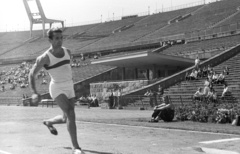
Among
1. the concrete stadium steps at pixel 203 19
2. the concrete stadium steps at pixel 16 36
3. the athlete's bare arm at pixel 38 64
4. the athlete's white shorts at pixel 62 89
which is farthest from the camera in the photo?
the concrete stadium steps at pixel 16 36

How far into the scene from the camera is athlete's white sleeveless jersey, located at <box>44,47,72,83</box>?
6.67m

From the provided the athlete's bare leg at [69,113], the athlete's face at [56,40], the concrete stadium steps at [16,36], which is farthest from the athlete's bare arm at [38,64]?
the concrete stadium steps at [16,36]

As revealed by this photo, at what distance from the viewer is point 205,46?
36.4 meters

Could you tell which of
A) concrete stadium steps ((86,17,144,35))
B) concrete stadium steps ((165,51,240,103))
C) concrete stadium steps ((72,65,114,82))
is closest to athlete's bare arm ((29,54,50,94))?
concrete stadium steps ((165,51,240,103))

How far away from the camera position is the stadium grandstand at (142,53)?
29.0m

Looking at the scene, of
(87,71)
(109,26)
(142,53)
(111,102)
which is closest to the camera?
(111,102)

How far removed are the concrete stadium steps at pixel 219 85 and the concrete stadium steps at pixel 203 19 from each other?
1957 centimetres

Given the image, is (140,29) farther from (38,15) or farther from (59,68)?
(59,68)

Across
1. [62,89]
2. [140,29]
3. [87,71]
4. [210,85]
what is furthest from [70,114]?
[140,29]

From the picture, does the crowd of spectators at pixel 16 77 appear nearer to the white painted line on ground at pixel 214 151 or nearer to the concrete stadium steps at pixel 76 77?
the concrete stadium steps at pixel 76 77

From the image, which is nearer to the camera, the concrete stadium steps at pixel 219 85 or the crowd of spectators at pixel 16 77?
the concrete stadium steps at pixel 219 85

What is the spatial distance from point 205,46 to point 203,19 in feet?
55.2

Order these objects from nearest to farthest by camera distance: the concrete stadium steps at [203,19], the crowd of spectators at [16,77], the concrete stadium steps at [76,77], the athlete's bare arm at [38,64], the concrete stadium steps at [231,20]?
1. the athlete's bare arm at [38,64]
2. the concrete stadium steps at [76,77]
3. the concrete stadium steps at [231,20]
4. the crowd of spectators at [16,77]
5. the concrete stadium steps at [203,19]

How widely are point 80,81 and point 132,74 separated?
19.7 ft
